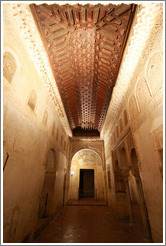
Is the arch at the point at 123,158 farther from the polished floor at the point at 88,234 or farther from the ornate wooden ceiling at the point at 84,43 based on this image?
the ornate wooden ceiling at the point at 84,43

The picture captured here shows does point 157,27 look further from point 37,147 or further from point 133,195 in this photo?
point 133,195

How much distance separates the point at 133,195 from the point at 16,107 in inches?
386

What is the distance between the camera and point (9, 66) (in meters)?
2.26

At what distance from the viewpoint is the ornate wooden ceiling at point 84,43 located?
2332mm

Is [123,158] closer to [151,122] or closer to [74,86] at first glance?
[151,122]

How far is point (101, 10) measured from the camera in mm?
2322

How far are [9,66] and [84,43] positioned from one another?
6.30 feet

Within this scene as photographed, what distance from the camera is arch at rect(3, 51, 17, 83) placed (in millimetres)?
2139

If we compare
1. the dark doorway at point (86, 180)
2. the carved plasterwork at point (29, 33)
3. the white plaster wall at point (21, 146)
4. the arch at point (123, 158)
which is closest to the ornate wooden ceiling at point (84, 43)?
the carved plasterwork at point (29, 33)

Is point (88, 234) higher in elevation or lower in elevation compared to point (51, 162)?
lower

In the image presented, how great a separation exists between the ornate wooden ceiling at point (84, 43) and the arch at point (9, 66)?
0.95 m

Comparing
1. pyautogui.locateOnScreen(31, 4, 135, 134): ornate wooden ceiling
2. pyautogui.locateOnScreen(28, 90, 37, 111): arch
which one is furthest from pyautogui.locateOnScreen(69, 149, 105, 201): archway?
pyautogui.locateOnScreen(28, 90, 37, 111): arch

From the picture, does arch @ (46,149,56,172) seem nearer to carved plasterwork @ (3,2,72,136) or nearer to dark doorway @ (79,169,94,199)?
carved plasterwork @ (3,2,72,136)

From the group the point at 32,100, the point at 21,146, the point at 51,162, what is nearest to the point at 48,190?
the point at 51,162
